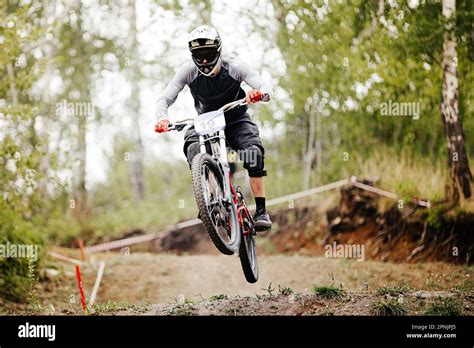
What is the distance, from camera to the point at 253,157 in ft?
14.1

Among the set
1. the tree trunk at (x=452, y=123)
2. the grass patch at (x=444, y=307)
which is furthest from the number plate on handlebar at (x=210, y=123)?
the tree trunk at (x=452, y=123)

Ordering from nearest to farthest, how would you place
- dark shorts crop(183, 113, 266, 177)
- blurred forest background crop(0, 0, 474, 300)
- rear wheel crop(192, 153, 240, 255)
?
rear wheel crop(192, 153, 240, 255) < dark shorts crop(183, 113, 266, 177) < blurred forest background crop(0, 0, 474, 300)

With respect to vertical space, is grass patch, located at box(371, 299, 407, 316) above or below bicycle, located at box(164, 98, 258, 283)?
below

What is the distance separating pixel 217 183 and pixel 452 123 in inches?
98.2

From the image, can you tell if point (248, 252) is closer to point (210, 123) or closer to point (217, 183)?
point (217, 183)

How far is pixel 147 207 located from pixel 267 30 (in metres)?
2.49

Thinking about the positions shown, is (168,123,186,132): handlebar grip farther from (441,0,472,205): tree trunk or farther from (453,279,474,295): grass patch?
(441,0,472,205): tree trunk

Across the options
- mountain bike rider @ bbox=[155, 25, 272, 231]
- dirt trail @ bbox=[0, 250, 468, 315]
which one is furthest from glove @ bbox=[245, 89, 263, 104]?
dirt trail @ bbox=[0, 250, 468, 315]

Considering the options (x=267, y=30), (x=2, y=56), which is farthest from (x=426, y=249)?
(x=2, y=56)

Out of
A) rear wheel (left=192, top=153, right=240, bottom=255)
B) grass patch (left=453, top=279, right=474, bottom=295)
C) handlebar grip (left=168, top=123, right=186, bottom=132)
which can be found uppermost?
handlebar grip (left=168, top=123, right=186, bottom=132)

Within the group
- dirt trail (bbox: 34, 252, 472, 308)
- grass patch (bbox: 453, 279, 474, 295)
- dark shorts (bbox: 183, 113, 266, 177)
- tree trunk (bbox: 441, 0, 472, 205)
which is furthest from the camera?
tree trunk (bbox: 441, 0, 472, 205)

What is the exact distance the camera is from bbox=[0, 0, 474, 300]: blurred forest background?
5.56 meters

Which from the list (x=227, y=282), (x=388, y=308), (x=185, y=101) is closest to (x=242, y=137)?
(x=388, y=308)

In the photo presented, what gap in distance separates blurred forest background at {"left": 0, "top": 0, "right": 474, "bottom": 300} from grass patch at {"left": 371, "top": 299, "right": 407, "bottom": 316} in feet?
4.55
